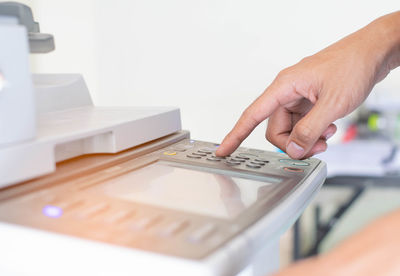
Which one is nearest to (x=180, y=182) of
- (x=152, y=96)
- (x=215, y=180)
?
(x=215, y=180)

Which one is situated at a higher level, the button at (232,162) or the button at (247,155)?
the button at (232,162)

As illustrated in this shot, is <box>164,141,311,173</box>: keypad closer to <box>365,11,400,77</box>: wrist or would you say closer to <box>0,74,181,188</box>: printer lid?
<box>0,74,181,188</box>: printer lid

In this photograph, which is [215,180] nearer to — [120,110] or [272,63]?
[120,110]

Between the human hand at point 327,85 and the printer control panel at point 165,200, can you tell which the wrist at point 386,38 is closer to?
the human hand at point 327,85

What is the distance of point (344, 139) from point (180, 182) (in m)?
1.31

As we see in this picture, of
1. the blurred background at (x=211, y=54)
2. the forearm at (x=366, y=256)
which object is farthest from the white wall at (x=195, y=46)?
the forearm at (x=366, y=256)

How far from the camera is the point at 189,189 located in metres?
0.51

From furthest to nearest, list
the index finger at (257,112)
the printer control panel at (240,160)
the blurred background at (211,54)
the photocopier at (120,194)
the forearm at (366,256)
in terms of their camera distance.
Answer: the blurred background at (211,54) → the index finger at (257,112) → the printer control panel at (240,160) → the photocopier at (120,194) → the forearm at (366,256)

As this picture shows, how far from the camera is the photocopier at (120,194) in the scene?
1.17ft

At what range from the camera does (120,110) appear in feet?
2.39

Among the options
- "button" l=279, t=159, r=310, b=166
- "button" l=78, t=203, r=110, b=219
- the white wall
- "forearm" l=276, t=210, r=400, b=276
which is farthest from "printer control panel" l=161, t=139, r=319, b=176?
the white wall

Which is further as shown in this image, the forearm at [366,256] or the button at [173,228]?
the button at [173,228]

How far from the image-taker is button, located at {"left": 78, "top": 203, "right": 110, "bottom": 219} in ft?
1.30

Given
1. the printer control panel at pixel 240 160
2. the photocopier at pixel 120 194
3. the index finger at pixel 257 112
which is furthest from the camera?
the index finger at pixel 257 112
